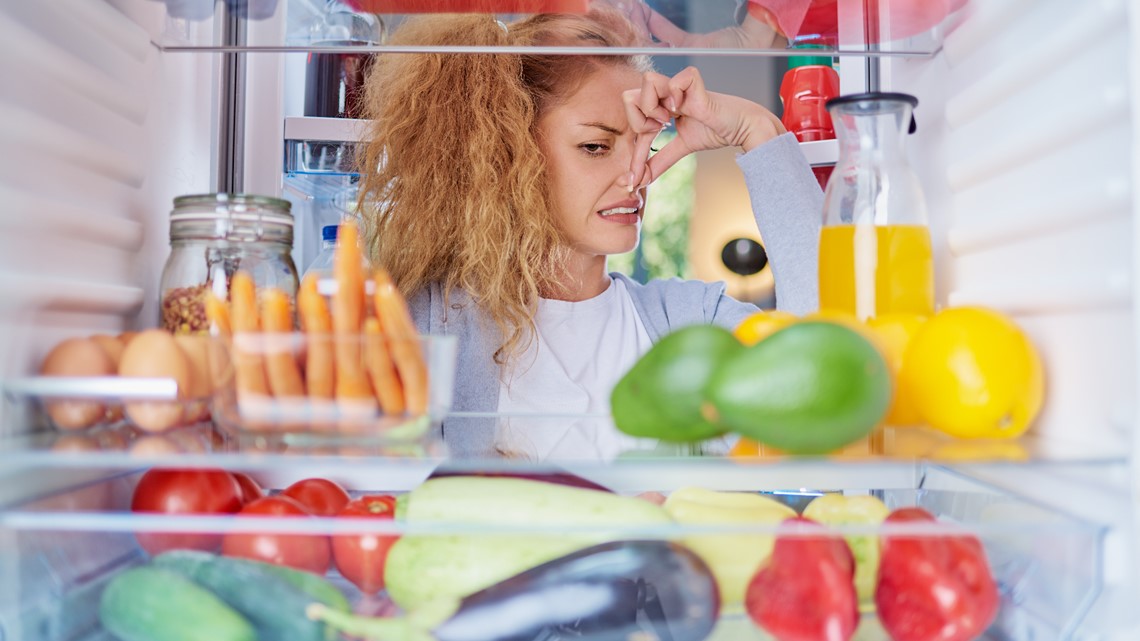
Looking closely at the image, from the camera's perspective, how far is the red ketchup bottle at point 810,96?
1671 millimetres

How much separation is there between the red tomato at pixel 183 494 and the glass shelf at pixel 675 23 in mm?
405

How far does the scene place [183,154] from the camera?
106 cm

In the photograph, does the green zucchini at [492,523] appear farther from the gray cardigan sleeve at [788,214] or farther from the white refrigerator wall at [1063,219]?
the gray cardigan sleeve at [788,214]

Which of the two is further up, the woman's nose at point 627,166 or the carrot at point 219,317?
the woman's nose at point 627,166

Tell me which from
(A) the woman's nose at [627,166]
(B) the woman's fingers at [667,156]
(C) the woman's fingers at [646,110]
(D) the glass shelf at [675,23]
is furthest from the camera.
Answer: (A) the woman's nose at [627,166]

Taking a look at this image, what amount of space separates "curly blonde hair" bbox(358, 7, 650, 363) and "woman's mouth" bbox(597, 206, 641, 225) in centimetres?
14

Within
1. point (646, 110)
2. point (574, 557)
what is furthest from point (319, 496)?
point (646, 110)

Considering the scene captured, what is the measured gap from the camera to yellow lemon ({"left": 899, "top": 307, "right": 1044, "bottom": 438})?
66cm

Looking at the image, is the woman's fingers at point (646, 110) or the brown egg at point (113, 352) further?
the woman's fingers at point (646, 110)

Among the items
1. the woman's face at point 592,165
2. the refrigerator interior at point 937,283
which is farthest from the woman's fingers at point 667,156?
the refrigerator interior at point 937,283

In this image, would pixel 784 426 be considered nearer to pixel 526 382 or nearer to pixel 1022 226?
pixel 1022 226

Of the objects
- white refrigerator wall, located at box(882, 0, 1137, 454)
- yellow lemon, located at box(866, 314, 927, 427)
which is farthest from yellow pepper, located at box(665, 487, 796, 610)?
white refrigerator wall, located at box(882, 0, 1137, 454)

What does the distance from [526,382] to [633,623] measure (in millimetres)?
1101

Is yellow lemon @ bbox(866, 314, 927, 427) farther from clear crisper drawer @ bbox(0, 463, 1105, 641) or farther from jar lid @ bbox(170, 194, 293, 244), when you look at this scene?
jar lid @ bbox(170, 194, 293, 244)
